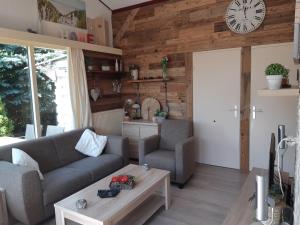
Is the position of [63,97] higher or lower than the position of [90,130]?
higher

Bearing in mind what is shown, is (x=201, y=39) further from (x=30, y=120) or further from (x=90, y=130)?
(x=30, y=120)

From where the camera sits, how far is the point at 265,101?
11.3 ft

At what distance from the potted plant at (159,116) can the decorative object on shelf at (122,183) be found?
181 centimetres

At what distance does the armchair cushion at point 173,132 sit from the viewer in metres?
3.65

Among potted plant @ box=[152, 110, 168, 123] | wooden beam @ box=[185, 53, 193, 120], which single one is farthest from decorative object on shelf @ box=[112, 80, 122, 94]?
wooden beam @ box=[185, 53, 193, 120]

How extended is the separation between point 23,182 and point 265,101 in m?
3.26

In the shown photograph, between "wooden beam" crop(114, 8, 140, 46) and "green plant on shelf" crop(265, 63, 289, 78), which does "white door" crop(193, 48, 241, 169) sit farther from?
"green plant on shelf" crop(265, 63, 289, 78)

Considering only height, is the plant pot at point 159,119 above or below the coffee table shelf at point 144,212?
above

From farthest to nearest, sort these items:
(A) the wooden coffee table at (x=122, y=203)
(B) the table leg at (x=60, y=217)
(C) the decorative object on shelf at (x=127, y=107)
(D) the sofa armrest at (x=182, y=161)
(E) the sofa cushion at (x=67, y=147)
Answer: (C) the decorative object on shelf at (x=127, y=107) < (E) the sofa cushion at (x=67, y=147) < (D) the sofa armrest at (x=182, y=161) < (B) the table leg at (x=60, y=217) < (A) the wooden coffee table at (x=122, y=203)

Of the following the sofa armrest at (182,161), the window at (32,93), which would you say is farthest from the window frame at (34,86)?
the sofa armrest at (182,161)

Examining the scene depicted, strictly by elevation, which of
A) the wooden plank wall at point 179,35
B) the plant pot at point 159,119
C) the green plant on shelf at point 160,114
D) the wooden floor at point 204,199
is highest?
the wooden plank wall at point 179,35

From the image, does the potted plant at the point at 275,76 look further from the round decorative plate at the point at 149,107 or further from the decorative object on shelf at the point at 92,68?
the decorative object on shelf at the point at 92,68

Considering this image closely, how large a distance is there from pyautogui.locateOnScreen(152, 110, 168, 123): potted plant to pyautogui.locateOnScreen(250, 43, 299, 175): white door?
146 centimetres

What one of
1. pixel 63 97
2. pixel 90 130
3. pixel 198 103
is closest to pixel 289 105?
pixel 198 103
